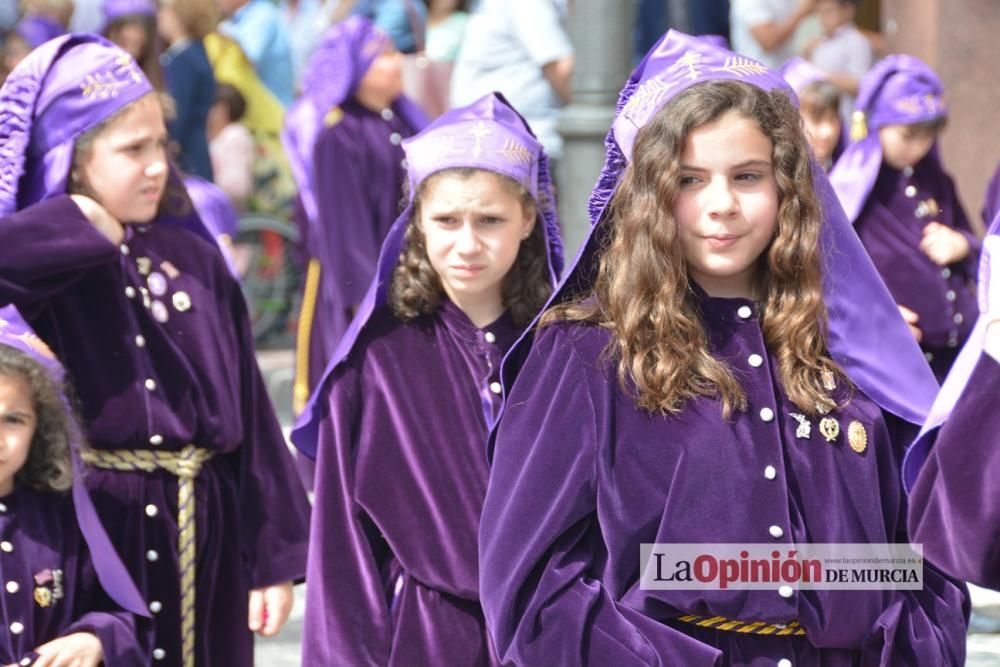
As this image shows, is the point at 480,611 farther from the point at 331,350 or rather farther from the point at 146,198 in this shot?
the point at 331,350

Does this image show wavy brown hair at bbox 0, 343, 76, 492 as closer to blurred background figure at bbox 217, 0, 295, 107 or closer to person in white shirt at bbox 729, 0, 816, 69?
person in white shirt at bbox 729, 0, 816, 69

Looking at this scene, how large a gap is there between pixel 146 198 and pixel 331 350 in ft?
12.6

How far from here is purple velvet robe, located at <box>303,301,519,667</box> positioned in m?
4.00

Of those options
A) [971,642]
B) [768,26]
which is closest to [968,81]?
[768,26]

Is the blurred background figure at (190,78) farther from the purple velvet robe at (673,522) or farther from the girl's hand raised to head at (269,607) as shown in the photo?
the purple velvet robe at (673,522)

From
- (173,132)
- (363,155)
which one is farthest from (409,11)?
(363,155)

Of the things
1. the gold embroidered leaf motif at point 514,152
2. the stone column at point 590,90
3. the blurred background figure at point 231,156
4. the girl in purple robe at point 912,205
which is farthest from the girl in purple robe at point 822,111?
the blurred background figure at point 231,156

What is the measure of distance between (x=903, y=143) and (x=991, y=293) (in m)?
4.13

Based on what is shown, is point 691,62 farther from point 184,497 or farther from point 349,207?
point 349,207

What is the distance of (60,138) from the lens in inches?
169

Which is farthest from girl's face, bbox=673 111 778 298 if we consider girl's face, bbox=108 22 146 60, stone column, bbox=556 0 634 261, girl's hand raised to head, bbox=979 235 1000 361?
girl's face, bbox=108 22 146 60

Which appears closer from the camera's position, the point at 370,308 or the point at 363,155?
the point at 370,308

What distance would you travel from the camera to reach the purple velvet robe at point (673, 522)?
122 inches

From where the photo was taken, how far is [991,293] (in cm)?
277
